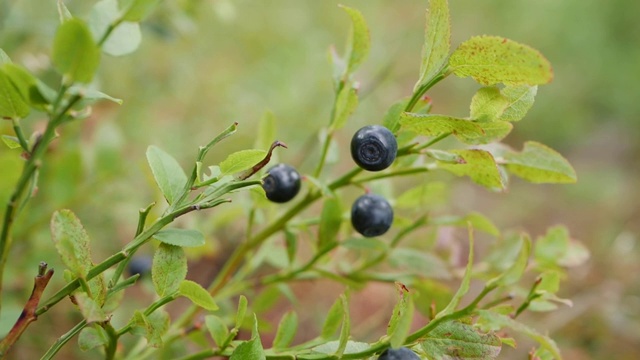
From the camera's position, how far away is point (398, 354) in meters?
0.64

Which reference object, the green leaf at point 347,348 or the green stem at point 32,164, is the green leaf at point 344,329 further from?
the green stem at point 32,164

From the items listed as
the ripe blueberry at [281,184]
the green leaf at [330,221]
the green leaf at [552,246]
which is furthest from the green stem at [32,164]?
the green leaf at [552,246]

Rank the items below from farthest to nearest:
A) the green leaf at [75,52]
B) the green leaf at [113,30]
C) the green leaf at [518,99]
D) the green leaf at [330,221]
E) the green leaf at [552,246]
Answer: the green leaf at [552,246], the green leaf at [330,221], the green leaf at [518,99], the green leaf at [113,30], the green leaf at [75,52]

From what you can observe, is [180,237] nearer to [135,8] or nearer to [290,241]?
[135,8]

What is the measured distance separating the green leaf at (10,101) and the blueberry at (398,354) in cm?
44

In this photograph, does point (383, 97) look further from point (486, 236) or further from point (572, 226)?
point (572, 226)

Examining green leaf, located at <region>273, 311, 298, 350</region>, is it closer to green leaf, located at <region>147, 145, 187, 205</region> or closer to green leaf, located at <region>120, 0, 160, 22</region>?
green leaf, located at <region>147, 145, 187, 205</region>

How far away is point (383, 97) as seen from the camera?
314 centimetres

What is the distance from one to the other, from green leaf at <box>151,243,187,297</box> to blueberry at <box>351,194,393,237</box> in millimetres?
307

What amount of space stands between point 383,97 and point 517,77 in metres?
2.52

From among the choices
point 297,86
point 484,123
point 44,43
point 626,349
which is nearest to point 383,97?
point 297,86

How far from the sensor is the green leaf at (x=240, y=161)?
2.15 feet

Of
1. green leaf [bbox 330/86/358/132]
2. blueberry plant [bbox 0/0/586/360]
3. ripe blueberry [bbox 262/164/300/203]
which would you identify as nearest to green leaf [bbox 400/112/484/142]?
blueberry plant [bbox 0/0/586/360]

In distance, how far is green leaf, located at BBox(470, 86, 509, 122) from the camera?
689 millimetres
